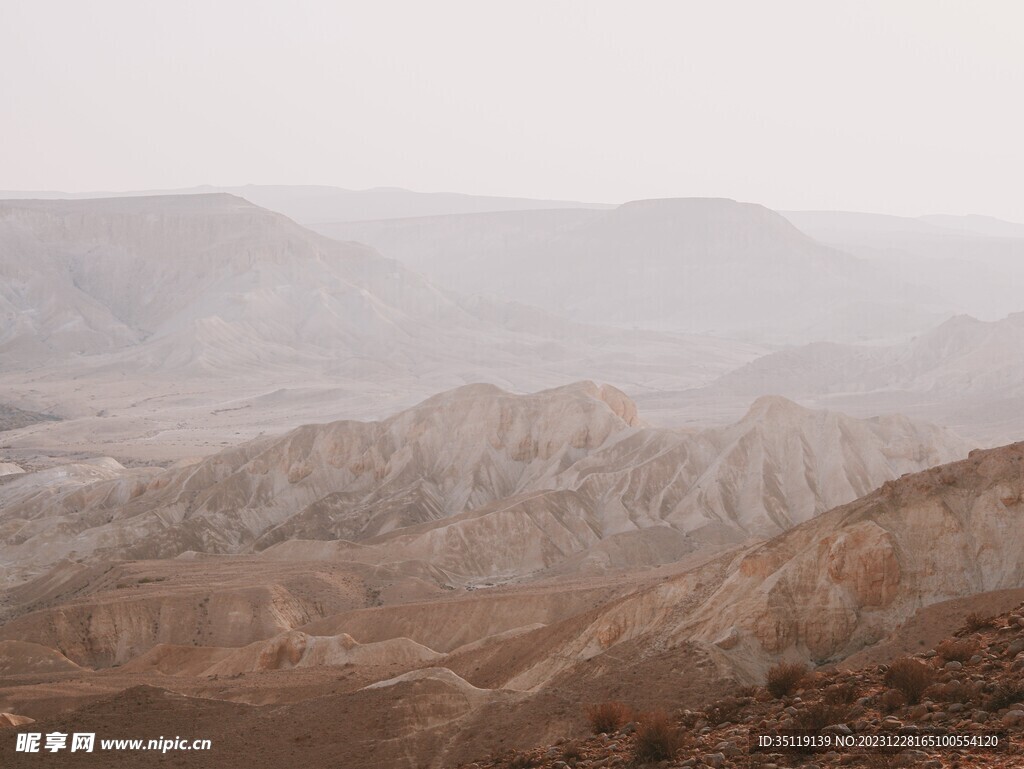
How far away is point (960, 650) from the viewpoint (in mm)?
15125

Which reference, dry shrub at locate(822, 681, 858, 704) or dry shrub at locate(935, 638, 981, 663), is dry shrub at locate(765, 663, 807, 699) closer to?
dry shrub at locate(822, 681, 858, 704)

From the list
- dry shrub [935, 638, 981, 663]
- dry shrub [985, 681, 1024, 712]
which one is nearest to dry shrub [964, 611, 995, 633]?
dry shrub [935, 638, 981, 663]

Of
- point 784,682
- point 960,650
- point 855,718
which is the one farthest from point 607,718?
point 960,650

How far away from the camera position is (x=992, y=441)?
7319cm

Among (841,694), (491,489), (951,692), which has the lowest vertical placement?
(491,489)

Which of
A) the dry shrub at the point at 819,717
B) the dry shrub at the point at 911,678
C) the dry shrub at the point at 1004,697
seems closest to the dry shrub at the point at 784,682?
the dry shrub at the point at 911,678

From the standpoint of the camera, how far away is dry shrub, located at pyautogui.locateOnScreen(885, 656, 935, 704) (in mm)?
13992

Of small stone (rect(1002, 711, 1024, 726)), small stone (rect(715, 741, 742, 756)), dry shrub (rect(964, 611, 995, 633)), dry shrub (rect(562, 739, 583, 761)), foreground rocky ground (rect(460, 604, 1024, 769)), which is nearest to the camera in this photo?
small stone (rect(1002, 711, 1024, 726))

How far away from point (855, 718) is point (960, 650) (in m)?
2.20

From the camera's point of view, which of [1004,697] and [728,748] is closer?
[1004,697]

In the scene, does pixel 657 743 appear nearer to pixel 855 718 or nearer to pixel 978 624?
pixel 855 718

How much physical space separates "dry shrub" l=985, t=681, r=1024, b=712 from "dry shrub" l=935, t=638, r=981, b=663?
168cm

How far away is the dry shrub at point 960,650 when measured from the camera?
15.0 meters

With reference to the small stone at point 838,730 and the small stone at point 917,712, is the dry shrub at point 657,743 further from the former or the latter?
the small stone at point 917,712
